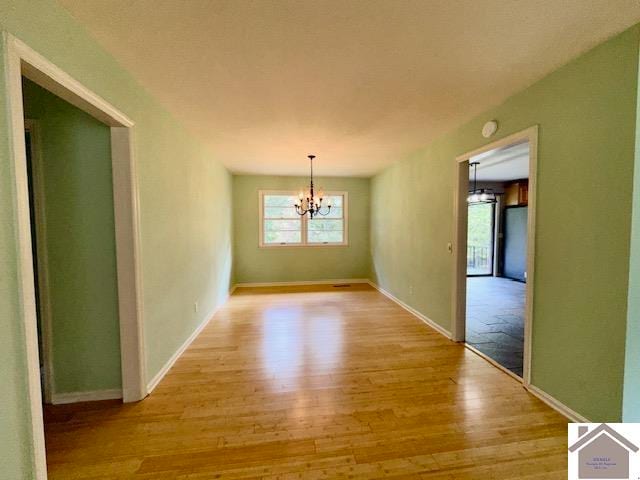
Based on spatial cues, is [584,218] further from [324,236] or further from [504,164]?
[324,236]

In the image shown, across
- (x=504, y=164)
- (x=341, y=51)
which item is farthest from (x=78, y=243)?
(x=504, y=164)

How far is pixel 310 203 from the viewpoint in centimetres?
473

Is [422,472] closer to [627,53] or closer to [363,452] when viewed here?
[363,452]

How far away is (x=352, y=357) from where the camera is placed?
2.73 m

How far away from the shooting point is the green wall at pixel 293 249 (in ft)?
19.6

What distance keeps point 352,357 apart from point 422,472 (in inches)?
51.5

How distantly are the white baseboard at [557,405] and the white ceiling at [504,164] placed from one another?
2577mm

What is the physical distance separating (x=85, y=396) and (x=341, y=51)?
10.3ft

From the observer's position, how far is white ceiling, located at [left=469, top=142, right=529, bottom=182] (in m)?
4.12

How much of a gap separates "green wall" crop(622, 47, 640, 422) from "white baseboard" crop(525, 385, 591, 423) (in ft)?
0.89

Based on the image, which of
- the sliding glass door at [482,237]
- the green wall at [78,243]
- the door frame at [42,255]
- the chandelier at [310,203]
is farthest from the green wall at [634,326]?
the sliding glass door at [482,237]

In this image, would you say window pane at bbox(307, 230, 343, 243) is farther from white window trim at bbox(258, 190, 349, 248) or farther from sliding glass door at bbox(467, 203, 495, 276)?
sliding glass door at bbox(467, 203, 495, 276)

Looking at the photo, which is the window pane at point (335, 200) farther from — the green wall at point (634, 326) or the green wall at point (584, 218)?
the green wall at point (634, 326)

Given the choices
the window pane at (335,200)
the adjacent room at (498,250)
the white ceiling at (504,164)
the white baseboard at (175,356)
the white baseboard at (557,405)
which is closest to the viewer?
the white baseboard at (557,405)
